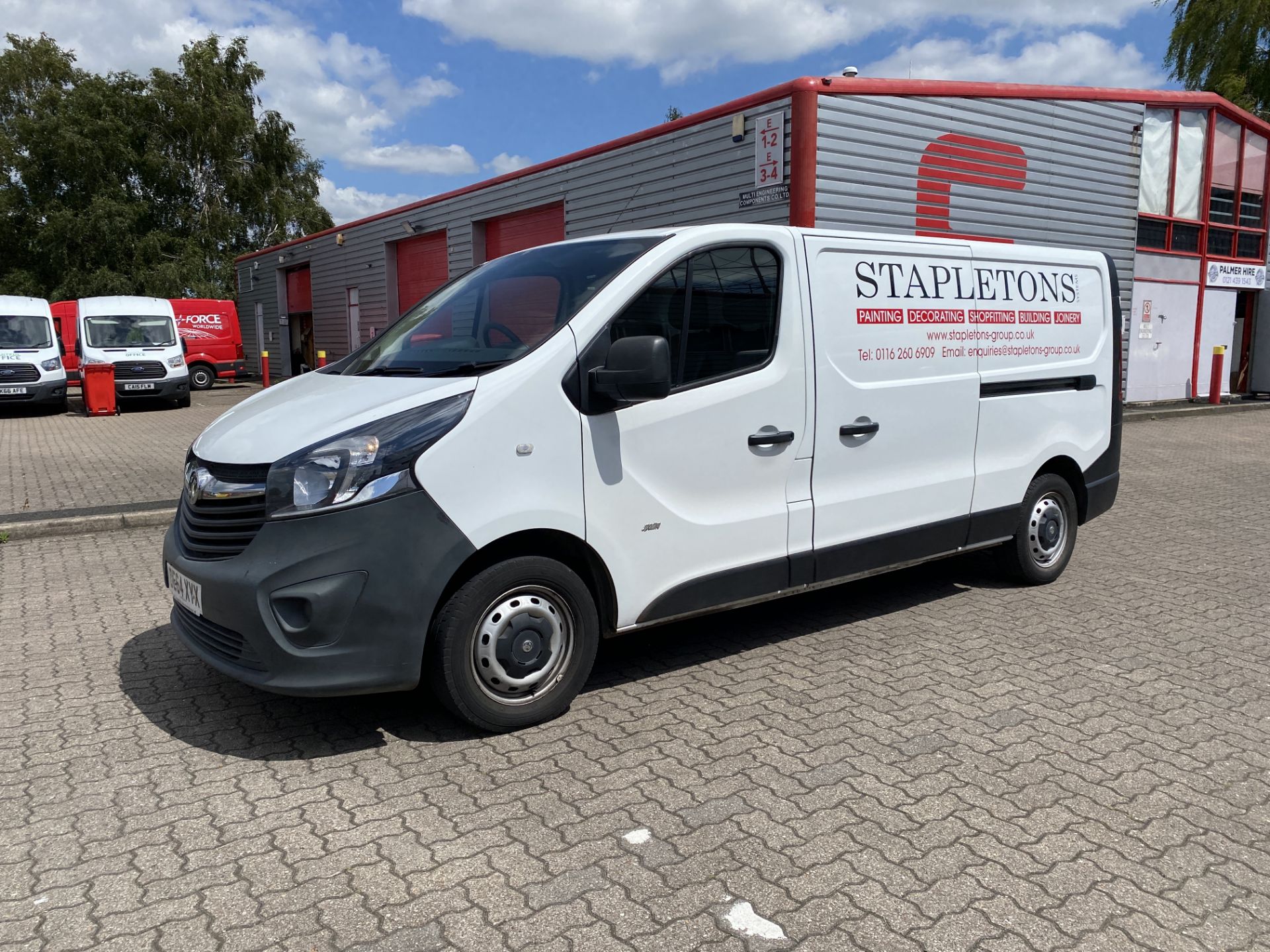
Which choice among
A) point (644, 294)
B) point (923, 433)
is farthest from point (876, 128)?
point (644, 294)

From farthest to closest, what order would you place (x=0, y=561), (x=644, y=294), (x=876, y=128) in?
(x=876, y=128)
(x=0, y=561)
(x=644, y=294)

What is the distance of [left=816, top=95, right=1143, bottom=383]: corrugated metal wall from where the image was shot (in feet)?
41.3

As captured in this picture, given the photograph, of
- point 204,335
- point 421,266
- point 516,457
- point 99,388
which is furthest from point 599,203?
point 204,335

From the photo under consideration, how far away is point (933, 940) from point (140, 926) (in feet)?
6.89

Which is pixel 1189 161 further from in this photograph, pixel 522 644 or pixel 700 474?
pixel 522 644

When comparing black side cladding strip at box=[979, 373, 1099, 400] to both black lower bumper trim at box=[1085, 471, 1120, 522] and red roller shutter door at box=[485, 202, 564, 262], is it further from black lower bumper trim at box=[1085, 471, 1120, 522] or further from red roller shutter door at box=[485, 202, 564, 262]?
red roller shutter door at box=[485, 202, 564, 262]

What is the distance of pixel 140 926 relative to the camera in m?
2.50

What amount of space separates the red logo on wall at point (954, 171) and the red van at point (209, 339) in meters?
21.2

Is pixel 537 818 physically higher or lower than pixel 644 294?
lower

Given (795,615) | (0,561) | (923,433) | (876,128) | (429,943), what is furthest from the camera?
(876,128)

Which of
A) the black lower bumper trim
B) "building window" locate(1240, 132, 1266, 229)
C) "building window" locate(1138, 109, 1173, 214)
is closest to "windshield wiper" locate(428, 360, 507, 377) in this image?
the black lower bumper trim

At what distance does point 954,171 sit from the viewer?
46.4 ft

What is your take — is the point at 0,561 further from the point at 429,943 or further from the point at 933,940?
the point at 933,940

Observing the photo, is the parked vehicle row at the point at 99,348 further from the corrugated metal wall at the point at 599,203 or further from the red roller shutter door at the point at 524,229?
the red roller shutter door at the point at 524,229
